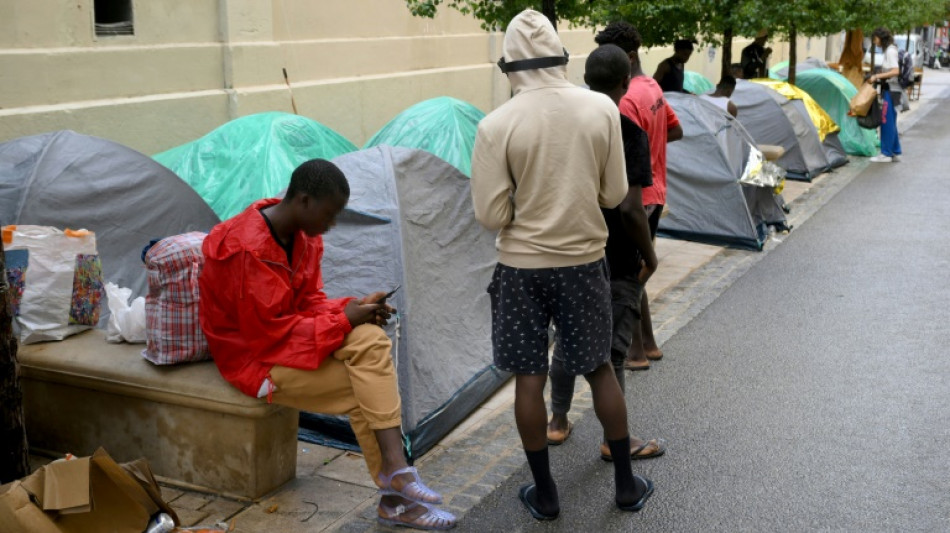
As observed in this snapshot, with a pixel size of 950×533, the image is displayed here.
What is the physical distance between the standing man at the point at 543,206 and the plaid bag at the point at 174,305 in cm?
125

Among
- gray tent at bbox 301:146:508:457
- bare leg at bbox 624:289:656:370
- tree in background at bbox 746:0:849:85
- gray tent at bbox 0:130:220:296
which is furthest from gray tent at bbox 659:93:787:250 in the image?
gray tent at bbox 0:130:220:296

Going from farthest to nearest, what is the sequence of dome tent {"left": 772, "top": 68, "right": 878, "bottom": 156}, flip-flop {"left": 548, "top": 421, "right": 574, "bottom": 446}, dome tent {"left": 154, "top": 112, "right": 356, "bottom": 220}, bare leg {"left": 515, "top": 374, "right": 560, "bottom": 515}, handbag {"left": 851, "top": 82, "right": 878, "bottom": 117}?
dome tent {"left": 772, "top": 68, "right": 878, "bottom": 156} < handbag {"left": 851, "top": 82, "right": 878, "bottom": 117} < dome tent {"left": 154, "top": 112, "right": 356, "bottom": 220} < flip-flop {"left": 548, "top": 421, "right": 574, "bottom": 446} < bare leg {"left": 515, "top": 374, "right": 560, "bottom": 515}

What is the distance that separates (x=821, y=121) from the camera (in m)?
14.0

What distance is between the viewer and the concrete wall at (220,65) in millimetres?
8250

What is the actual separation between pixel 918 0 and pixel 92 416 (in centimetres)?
2077

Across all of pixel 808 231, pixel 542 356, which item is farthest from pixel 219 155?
pixel 808 231

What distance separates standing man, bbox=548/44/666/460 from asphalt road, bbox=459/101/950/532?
14 cm

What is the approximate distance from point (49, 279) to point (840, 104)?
532 inches

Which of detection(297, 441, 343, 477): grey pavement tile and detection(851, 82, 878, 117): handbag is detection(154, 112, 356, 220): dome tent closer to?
detection(297, 441, 343, 477): grey pavement tile

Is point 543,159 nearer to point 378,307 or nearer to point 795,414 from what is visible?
point 378,307

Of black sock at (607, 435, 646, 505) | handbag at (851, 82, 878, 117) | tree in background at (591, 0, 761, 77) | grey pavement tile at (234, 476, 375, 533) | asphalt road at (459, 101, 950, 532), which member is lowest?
asphalt road at (459, 101, 950, 532)

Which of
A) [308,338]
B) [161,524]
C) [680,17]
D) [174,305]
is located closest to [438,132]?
[680,17]

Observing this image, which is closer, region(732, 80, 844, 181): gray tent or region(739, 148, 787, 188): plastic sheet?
region(739, 148, 787, 188): plastic sheet

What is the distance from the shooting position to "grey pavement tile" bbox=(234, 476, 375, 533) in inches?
165
